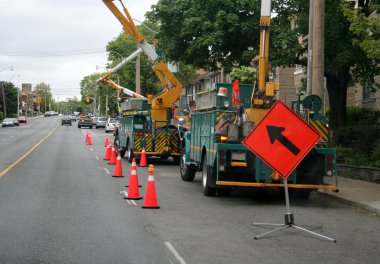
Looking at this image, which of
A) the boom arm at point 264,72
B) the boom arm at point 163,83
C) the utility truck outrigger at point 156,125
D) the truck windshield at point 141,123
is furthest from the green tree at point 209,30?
the boom arm at point 264,72

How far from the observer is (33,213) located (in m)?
10.9

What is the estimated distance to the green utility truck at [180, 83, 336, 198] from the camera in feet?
41.1

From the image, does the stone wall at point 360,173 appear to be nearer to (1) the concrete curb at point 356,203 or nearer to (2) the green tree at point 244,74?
(1) the concrete curb at point 356,203

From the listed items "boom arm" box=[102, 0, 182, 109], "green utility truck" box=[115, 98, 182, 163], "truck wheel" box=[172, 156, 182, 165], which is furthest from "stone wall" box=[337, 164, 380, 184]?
"boom arm" box=[102, 0, 182, 109]

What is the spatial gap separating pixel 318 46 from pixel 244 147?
474 centimetres

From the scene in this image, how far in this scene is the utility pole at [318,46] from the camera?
51.4ft

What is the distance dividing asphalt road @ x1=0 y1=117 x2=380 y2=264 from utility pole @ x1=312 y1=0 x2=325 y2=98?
120 inches

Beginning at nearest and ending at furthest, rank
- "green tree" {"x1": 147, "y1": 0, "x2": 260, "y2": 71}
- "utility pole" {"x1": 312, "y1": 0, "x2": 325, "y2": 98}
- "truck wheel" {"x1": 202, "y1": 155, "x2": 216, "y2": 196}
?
1. "truck wheel" {"x1": 202, "y1": 155, "x2": 216, "y2": 196}
2. "utility pole" {"x1": 312, "y1": 0, "x2": 325, "y2": 98}
3. "green tree" {"x1": 147, "y1": 0, "x2": 260, "y2": 71}

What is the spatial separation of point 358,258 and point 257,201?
19.2 feet

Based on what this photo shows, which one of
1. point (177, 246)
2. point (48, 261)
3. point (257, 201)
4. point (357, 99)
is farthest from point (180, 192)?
point (357, 99)

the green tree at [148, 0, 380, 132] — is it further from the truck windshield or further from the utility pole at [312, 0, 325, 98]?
the utility pole at [312, 0, 325, 98]

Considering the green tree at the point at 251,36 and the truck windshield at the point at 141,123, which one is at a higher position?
the green tree at the point at 251,36

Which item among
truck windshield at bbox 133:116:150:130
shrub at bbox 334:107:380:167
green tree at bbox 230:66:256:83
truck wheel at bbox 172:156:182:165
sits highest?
Result: green tree at bbox 230:66:256:83

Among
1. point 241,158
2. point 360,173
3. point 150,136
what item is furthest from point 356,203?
point 150,136
